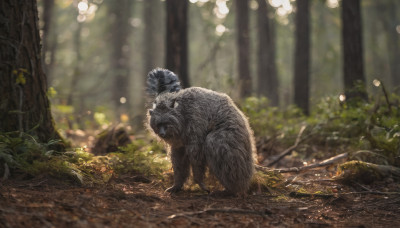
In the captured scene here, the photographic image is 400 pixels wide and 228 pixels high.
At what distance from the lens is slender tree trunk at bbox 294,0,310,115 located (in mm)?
14609

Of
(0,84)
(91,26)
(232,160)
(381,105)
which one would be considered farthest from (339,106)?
(91,26)

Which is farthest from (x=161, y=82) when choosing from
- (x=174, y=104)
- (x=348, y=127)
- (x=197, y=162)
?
(x=348, y=127)

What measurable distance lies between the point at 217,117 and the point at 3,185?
3.13m

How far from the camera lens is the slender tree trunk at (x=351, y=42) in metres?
10.8

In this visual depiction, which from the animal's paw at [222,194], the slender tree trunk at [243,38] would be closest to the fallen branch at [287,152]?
the animal's paw at [222,194]

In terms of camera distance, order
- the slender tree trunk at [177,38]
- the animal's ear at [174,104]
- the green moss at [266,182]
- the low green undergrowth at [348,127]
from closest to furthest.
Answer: the animal's ear at [174,104] → the green moss at [266,182] → the low green undergrowth at [348,127] → the slender tree trunk at [177,38]

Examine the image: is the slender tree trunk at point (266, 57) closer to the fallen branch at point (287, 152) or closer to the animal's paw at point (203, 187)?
the fallen branch at point (287, 152)

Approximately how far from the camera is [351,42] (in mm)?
11078

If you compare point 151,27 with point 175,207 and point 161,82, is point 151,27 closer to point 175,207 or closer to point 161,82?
point 161,82

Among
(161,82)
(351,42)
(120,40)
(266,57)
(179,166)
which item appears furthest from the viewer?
(120,40)

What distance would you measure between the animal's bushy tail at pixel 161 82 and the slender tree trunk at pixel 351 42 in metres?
6.54

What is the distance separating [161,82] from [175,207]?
103 inches

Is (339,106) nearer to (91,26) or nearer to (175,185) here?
(175,185)

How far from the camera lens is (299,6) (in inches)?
633
